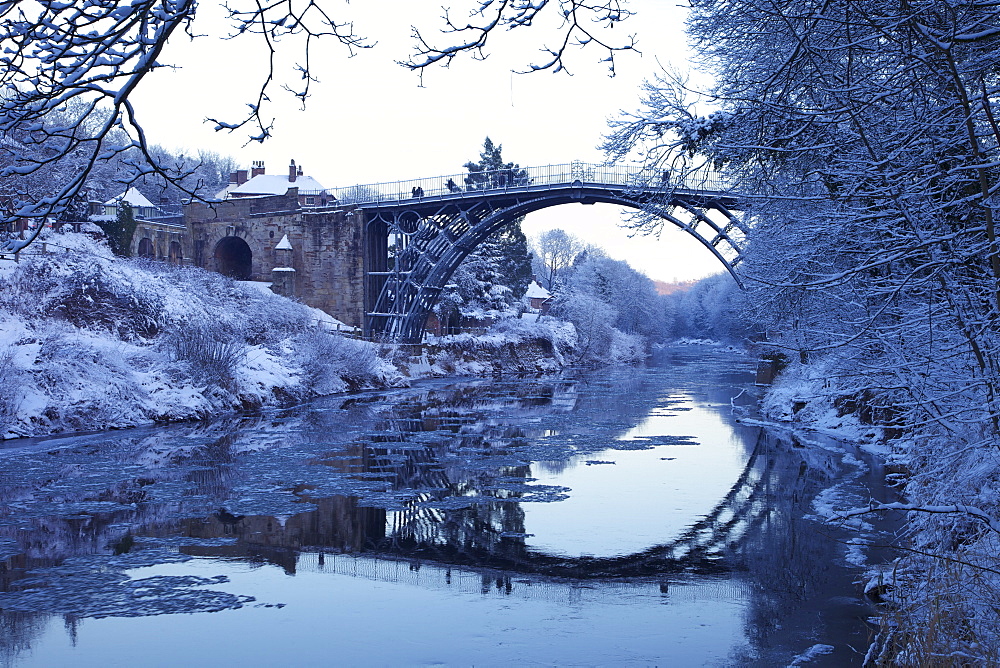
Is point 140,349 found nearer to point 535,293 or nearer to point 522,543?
point 522,543

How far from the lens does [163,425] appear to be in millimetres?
18609

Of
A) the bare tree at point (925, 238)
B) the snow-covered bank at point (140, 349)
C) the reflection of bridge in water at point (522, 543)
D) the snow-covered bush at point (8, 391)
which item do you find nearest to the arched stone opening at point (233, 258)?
the snow-covered bank at point (140, 349)

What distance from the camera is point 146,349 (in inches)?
828

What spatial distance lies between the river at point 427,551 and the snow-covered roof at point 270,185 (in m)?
38.9

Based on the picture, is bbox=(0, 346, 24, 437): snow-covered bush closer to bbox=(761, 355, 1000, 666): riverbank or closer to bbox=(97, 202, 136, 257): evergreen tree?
bbox=(761, 355, 1000, 666): riverbank

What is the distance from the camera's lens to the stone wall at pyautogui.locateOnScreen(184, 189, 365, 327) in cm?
3934

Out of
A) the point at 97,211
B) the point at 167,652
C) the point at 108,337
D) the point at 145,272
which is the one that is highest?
the point at 97,211

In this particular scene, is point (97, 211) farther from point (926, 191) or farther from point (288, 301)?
point (926, 191)

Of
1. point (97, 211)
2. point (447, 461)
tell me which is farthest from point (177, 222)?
A: point (447, 461)

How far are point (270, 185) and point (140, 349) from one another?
36.0m

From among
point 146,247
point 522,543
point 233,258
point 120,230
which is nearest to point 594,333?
point 233,258

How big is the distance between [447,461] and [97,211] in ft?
104

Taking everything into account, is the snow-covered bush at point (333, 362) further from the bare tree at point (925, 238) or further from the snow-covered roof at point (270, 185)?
the snow-covered roof at point (270, 185)

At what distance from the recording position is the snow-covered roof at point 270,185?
5353 cm
